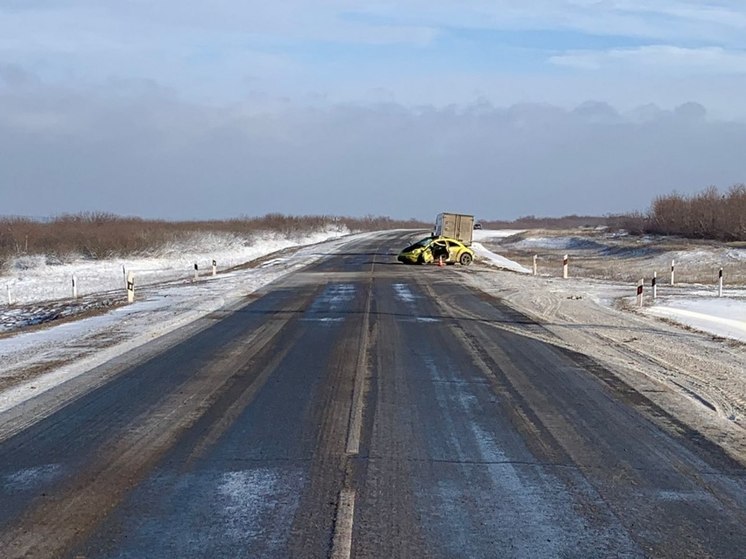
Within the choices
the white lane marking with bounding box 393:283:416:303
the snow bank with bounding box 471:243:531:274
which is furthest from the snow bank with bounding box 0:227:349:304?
the snow bank with bounding box 471:243:531:274

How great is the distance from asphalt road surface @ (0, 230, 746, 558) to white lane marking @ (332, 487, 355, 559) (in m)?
0.02

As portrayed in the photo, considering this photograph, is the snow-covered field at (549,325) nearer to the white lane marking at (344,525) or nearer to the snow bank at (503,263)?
the snow bank at (503,263)

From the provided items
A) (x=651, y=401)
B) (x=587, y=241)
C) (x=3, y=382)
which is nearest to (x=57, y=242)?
(x=587, y=241)

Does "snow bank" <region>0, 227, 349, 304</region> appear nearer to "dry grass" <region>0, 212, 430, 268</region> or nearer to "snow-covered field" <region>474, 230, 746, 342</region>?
"dry grass" <region>0, 212, 430, 268</region>

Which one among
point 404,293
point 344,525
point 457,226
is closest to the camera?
point 344,525

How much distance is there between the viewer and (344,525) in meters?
5.68

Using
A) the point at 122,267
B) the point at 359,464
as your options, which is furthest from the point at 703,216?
the point at 359,464

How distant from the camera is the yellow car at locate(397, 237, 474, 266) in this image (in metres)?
43.1

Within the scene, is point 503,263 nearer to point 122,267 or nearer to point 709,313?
point 122,267

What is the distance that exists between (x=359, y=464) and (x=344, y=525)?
1554 millimetres

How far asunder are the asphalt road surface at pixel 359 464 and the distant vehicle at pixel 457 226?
3848 centimetres

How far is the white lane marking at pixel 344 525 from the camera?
5.19 meters

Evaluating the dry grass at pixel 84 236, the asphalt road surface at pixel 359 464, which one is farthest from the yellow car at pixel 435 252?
the asphalt road surface at pixel 359 464

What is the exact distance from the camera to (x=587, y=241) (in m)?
73.9
